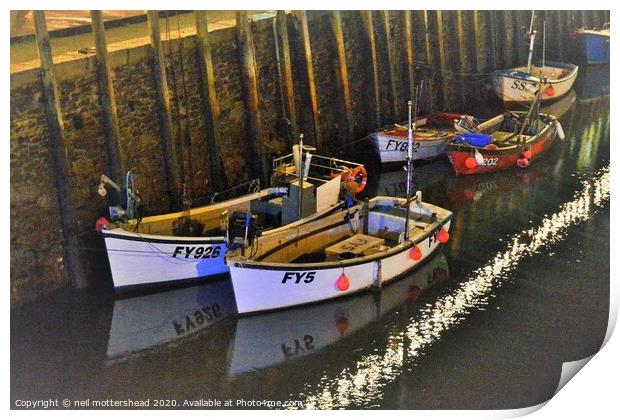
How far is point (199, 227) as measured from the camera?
478 inches

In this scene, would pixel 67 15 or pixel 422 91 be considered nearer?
pixel 67 15

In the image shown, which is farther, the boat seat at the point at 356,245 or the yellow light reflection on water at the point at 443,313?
the boat seat at the point at 356,245

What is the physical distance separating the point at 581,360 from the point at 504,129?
5716mm

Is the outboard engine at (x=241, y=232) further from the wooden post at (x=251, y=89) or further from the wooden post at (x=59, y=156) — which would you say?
the wooden post at (x=59, y=156)

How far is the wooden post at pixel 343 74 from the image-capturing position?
1288 cm

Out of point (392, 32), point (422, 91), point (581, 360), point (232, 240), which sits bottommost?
point (581, 360)

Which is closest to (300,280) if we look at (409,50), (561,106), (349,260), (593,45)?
(349,260)

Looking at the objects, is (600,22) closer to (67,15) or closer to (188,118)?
(188,118)

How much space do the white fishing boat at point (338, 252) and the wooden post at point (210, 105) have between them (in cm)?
115

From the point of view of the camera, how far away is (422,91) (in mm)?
13922

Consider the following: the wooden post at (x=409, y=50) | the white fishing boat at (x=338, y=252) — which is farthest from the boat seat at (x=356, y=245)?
the wooden post at (x=409, y=50)

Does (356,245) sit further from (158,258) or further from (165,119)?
(165,119)
